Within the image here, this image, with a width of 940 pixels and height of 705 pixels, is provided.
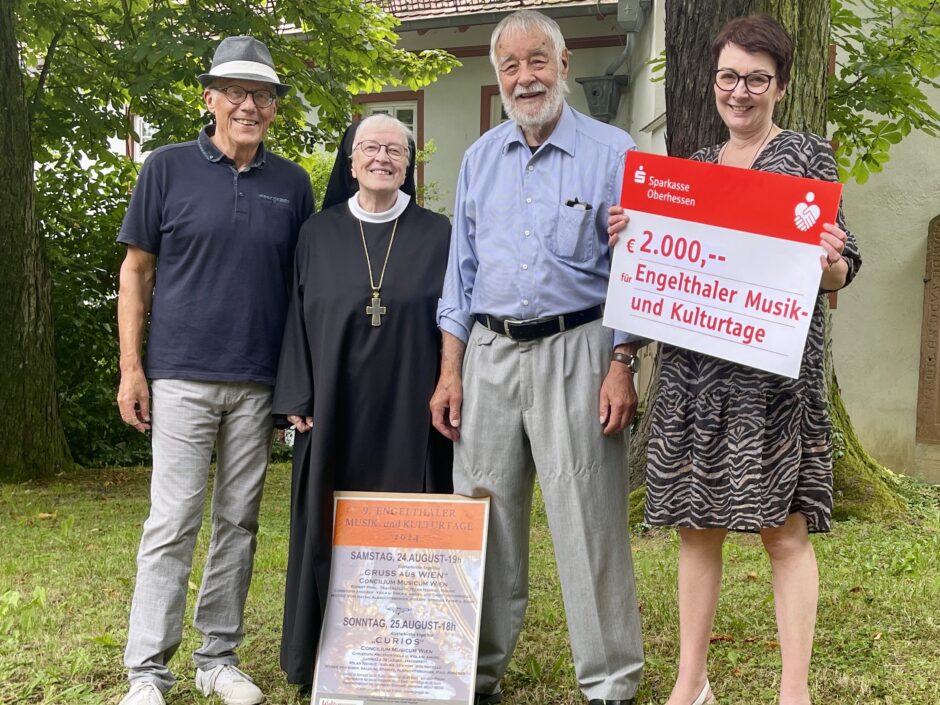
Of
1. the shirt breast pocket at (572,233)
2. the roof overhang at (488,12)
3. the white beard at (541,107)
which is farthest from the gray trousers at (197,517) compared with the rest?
the roof overhang at (488,12)

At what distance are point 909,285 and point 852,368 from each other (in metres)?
0.92

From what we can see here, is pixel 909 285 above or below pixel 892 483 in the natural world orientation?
above

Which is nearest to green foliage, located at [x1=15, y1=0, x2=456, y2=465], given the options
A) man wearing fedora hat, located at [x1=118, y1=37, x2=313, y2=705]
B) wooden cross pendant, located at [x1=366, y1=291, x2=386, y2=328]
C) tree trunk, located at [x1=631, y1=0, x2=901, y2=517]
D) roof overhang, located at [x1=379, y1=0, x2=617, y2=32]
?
roof overhang, located at [x1=379, y1=0, x2=617, y2=32]

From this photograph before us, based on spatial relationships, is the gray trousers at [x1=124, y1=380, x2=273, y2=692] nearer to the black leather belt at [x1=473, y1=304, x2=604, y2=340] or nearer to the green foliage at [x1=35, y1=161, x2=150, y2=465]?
the black leather belt at [x1=473, y1=304, x2=604, y2=340]

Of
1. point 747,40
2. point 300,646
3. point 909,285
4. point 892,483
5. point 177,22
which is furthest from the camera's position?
point 909,285

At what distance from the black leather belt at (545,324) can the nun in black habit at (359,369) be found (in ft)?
1.14

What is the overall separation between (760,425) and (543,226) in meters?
0.96

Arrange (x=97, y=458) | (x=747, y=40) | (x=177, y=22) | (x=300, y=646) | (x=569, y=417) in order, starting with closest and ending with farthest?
(x=747, y=40) → (x=569, y=417) → (x=300, y=646) → (x=177, y=22) → (x=97, y=458)

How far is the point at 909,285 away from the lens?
9.63 m

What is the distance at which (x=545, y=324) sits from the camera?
135 inches

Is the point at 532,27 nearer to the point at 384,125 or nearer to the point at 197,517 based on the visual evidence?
the point at 384,125

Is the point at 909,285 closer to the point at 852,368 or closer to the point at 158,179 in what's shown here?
the point at 852,368

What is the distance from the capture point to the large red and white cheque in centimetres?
293

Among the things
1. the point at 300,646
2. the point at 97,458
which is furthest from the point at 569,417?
the point at 97,458
